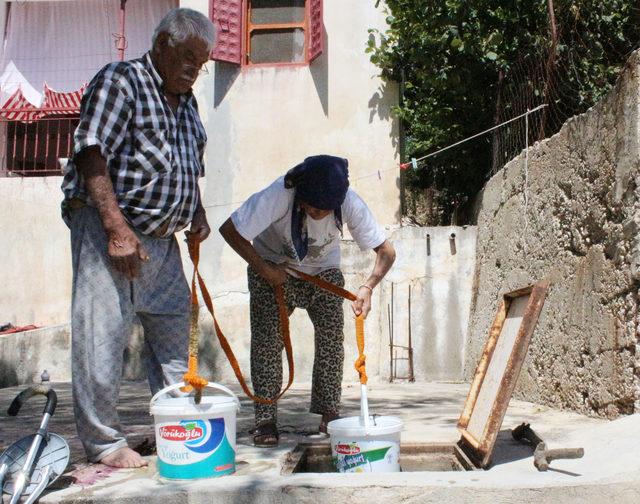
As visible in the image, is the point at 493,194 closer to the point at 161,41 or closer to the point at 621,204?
the point at 621,204

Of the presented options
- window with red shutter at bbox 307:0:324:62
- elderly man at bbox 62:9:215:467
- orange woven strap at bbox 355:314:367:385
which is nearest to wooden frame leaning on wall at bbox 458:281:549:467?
orange woven strap at bbox 355:314:367:385

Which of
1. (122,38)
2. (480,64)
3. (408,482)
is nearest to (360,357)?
(408,482)

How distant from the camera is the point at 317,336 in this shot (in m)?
3.57

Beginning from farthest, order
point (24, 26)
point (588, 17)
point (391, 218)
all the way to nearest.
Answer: point (24, 26) < point (391, 218) < point (588, 17)

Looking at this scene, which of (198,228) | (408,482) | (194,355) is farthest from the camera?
(198,228)

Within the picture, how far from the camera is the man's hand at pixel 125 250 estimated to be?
2.62m

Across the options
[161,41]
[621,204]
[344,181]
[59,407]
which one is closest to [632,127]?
[621,204]

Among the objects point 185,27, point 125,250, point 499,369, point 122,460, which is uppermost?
point 185,27

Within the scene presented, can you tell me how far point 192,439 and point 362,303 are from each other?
105 cm

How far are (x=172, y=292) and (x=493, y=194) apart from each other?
4.81 meters

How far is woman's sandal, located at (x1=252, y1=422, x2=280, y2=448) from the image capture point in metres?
3.25

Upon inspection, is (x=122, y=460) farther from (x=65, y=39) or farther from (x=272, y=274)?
(x=65, y=39)

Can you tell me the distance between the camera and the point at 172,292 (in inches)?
117

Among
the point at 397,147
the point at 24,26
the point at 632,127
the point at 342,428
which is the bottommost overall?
the point at 342,428
